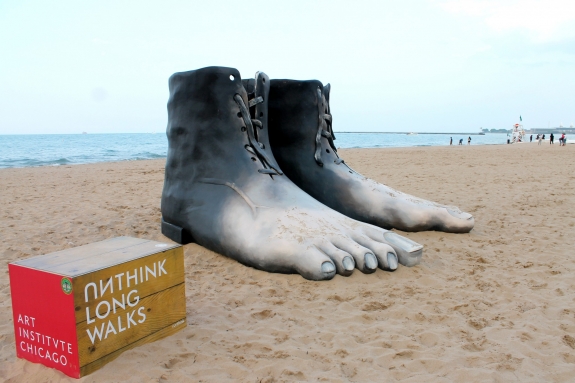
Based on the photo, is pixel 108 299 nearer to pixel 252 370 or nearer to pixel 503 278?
pixel 252 370

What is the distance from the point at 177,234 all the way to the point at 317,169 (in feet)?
3.99

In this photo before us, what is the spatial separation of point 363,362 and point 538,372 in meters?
0.62

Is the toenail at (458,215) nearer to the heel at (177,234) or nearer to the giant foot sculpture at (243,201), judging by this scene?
the giant foot sculpture at (243,201)

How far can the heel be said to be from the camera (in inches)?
133

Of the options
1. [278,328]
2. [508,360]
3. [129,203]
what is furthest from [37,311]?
[129,203]

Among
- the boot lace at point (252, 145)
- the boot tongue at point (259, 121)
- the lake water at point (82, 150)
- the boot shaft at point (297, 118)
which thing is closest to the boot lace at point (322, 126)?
the boot shaft at point (297, 118)

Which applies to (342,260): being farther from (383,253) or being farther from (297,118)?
(297,118)

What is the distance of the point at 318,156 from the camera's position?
3.81 meters

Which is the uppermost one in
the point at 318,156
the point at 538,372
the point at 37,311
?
the point at 318,156

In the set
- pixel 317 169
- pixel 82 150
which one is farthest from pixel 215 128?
pixel 82 150

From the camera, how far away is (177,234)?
342 centimetres

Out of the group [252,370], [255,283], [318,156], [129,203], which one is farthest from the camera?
[129,203]

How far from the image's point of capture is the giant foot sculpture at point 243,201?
2.65 metres

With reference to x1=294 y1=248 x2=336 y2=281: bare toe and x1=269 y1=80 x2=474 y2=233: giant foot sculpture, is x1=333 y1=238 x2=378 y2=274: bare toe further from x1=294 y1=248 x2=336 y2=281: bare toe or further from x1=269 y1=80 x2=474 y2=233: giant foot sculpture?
x1=269 y1=80 x2=474 y2=233: giant foot sculpture
